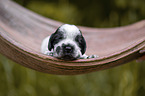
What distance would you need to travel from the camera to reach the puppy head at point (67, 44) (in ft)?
A: 3.75

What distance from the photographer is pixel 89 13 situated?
359 cm

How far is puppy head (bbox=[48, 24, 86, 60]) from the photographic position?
1.14m

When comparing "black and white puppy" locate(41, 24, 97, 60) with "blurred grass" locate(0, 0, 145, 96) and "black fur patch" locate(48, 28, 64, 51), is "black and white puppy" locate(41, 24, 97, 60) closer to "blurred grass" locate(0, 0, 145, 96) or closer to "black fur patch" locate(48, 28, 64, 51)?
"black fur patch" locate(48, 28, 64, 51)

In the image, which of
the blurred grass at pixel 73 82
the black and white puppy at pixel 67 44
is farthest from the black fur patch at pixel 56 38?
the blurred grass at pixel 73 82

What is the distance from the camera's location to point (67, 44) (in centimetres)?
116

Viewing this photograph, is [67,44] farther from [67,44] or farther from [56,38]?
[56,38]

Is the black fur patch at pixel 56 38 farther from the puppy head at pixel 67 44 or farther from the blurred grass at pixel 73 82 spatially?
the blurred grass at pixel 73 82

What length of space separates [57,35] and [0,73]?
3.91 feet

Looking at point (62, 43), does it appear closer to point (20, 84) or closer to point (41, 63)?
point (41, 63)

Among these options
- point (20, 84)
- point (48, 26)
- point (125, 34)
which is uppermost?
point (48, 26)

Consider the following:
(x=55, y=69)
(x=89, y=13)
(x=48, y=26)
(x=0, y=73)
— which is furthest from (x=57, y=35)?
(x=89, y=13)

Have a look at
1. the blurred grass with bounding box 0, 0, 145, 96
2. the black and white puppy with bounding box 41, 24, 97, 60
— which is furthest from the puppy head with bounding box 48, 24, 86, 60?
the blurred grass with bounding box 0, 0, 145, 96

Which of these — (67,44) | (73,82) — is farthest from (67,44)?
(73,82)

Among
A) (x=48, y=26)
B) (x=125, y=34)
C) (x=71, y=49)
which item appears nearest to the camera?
(x=71, y=49)
